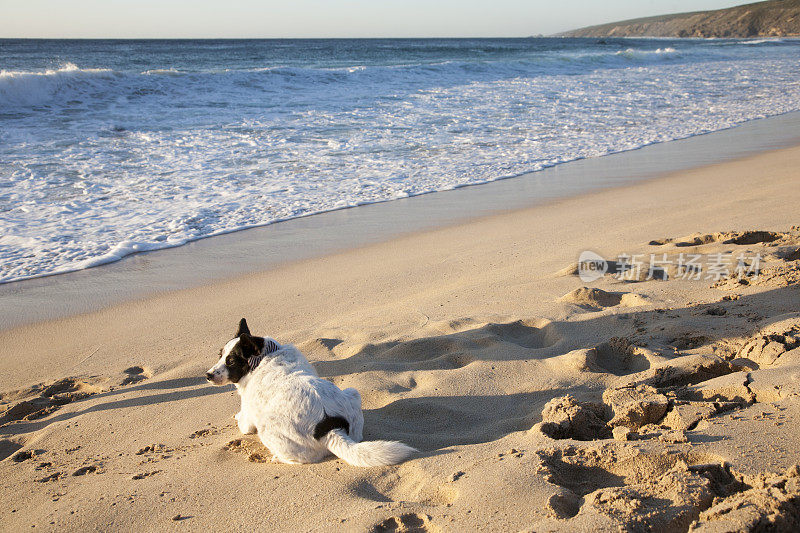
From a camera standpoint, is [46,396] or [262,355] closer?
[262,355]

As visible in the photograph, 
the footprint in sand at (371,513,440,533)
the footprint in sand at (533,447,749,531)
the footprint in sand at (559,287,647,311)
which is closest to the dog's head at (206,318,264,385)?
the footprint in sand at (371,513,440,533)

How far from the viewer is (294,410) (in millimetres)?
2812

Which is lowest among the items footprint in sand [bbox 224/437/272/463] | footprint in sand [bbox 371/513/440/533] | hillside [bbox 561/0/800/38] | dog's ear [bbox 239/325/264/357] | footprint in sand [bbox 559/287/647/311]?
footprint in sand [bbox 224/437/272/463]

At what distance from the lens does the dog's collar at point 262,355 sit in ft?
10.3

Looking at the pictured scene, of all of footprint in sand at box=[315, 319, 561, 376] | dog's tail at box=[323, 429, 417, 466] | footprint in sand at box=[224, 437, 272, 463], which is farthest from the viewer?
footprint in sand at box=[315, 319, 561, 376]

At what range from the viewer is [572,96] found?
19516 mm

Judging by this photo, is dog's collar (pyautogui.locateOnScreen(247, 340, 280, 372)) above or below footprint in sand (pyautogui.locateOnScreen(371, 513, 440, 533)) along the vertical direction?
above

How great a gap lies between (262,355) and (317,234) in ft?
12.8

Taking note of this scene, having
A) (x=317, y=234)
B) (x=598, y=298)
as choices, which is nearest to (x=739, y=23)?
(x=317, y=234)

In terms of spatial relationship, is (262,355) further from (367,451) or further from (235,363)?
(367,451)

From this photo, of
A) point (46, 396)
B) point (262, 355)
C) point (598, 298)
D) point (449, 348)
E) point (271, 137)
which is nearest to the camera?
point (262, 355)

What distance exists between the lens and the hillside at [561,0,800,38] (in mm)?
88938

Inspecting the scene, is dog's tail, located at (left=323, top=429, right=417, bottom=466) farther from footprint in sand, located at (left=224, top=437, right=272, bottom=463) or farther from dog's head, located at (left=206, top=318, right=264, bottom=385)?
dog's head, located at (left=206, top=318, right=264, bottom=385)

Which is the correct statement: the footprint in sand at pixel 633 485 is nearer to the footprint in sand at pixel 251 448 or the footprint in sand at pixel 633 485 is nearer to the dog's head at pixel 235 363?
the footprint in sand at pixel 251 448
